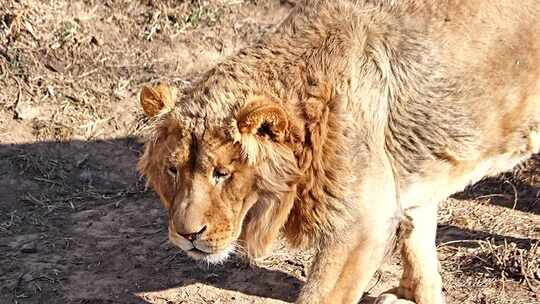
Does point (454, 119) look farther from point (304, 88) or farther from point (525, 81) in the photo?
point (304, 88)

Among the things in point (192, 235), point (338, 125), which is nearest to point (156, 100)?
point (192, 235)

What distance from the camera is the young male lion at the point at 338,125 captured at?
4176mm

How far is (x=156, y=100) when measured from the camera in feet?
14.5

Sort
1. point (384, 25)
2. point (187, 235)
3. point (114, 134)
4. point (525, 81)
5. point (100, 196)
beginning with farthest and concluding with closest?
1. point (114, 134)
2. point (100, 196)
3. point (525, 81)
4. point (384, 25)
5. point (187, 235)

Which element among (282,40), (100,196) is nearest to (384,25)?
(282,40)

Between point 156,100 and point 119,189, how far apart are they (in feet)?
8.73

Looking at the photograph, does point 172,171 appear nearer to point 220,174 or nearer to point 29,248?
point 220,174

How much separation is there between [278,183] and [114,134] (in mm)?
3448

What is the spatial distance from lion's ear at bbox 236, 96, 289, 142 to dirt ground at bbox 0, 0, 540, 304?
1636mm

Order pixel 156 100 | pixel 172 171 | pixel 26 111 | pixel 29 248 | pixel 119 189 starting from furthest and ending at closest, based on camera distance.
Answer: pixel 26 111, pixel 119 189, pixel 29 248, pixel 156 100, pixel 172 171

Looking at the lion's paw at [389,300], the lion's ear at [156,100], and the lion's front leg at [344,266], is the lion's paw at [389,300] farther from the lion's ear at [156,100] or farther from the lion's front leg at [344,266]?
the lion's ear at [156,100]

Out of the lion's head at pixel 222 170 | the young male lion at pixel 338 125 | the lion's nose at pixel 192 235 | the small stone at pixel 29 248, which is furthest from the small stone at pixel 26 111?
the lion's nose at pixel 192 235

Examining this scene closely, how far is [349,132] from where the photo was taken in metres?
4.27

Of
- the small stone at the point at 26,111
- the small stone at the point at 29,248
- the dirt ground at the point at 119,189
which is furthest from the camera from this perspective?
the small stone at the point at 26,111
